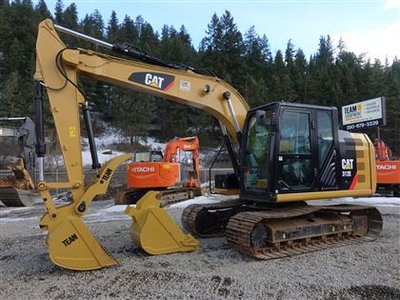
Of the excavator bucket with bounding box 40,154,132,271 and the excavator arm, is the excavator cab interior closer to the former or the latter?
the excavator arm

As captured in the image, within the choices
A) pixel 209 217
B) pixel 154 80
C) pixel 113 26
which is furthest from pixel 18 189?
pixel 113 26

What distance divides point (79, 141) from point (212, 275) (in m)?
2.73

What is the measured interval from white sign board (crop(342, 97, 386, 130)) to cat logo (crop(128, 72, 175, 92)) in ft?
62.9

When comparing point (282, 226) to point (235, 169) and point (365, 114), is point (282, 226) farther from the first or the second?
point (365, 114)

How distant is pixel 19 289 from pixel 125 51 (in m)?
3.89

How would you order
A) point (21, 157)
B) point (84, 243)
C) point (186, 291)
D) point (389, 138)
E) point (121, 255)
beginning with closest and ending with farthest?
point (186, 291)
point (84, 243)
point (121, 255)
point (21, 157)
point (389, 138)

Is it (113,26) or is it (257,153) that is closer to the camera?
(257,153)

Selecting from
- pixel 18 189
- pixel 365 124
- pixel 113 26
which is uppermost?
pixel 113 26

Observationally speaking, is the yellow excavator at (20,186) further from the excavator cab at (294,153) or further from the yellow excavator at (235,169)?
the excavator cab at (294,153)

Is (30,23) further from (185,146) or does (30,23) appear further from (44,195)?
(44,195)

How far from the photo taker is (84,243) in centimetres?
608

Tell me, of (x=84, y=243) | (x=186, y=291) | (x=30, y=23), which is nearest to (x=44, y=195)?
(x=84, y=243)

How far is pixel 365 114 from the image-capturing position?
25766 mm

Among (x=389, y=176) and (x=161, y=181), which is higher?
(x=389, y=176)
